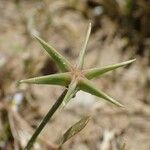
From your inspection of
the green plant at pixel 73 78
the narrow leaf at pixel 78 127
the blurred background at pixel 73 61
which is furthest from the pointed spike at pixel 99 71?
the blurred background at pixel 73 61

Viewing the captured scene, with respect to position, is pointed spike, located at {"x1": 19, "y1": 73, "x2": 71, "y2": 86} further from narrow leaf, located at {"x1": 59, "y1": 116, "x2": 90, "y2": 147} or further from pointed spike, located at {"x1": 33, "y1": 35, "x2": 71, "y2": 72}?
narrow leaf, located at {"x1": 59, "y1": 116, "x2": 90, "y2": 147}

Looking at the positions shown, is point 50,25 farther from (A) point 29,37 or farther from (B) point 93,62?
(B) point 93,62

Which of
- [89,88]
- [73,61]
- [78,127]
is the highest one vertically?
[89,88]

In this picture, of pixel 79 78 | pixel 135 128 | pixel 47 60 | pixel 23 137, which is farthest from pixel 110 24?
pixel 79 78

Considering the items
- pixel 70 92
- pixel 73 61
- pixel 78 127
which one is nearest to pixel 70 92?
pixel 70 92

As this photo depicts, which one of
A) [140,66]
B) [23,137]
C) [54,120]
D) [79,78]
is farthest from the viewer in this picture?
[140,66]

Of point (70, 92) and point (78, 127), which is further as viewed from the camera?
point (78, 127)

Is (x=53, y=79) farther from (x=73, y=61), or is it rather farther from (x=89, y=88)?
(x=73, y=61)

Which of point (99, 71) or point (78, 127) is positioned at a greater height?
point (99, 71)
